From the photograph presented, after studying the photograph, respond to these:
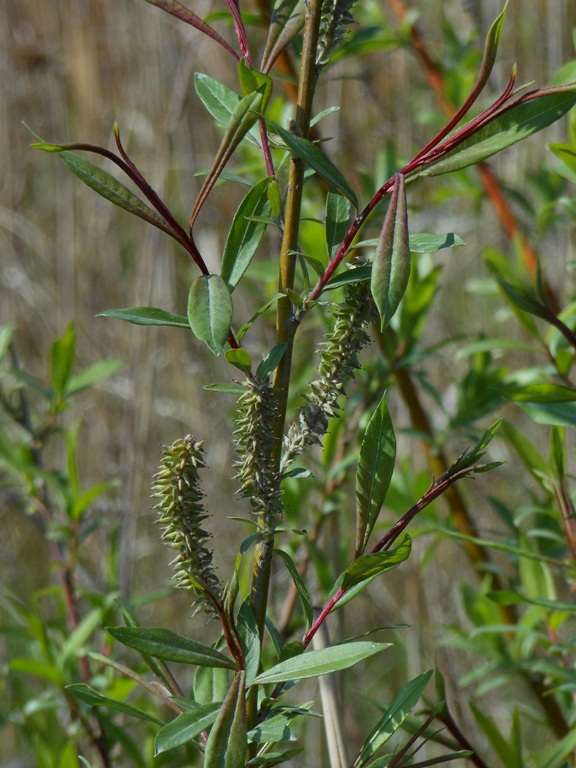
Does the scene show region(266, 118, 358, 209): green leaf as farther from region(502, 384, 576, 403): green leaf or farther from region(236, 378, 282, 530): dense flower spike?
region(502, 384, 576, 403): green leaf

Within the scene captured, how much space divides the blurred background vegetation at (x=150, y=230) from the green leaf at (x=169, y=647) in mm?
1175

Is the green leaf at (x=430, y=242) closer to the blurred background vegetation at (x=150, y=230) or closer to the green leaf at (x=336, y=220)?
the green leaf at (x=336, y=220)

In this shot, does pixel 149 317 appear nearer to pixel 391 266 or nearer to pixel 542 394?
pixel 391 266

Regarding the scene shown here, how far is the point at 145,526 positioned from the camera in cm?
264

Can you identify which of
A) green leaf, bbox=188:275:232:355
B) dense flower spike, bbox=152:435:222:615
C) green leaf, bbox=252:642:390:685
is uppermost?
green leaf, bbox=188:275:232:355

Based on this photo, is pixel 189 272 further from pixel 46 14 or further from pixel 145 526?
pixel 46 14

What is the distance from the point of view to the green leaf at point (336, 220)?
51cm

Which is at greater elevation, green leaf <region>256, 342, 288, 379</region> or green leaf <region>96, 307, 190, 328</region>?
green leaf <region>96, 307, 190, 328</region>

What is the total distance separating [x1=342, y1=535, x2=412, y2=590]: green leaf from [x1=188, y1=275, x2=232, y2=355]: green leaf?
14cm

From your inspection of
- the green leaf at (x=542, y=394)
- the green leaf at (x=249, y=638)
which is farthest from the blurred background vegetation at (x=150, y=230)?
the green leaf at (x=249, y=638)

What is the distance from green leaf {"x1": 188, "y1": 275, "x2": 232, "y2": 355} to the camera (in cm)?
41

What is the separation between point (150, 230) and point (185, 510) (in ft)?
5.15

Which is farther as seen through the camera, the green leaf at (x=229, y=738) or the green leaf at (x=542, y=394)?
the green leaf at (x=542, y=394)

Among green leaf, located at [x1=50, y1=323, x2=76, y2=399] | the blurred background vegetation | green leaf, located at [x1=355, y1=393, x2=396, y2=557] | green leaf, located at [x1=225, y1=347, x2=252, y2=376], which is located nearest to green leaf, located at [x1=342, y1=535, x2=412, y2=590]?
green leaf, located at [x1=355, y1=393, x2=396, y2=557]
